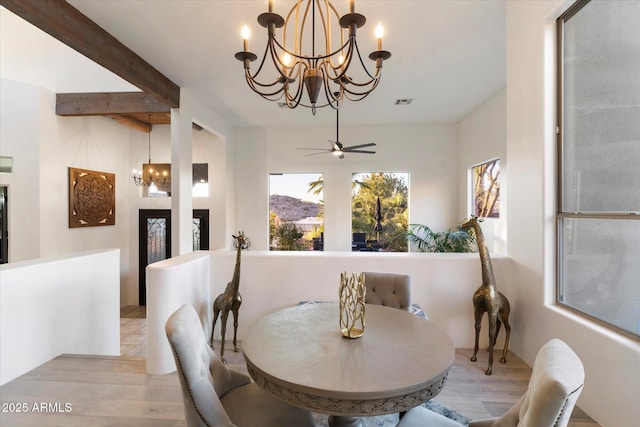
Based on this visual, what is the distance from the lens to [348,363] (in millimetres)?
1291

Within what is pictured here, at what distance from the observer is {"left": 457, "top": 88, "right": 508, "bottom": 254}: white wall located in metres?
4.43

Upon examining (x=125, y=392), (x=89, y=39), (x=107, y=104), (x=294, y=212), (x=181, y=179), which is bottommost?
(x=125, y=392)

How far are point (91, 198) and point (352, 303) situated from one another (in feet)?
19.9

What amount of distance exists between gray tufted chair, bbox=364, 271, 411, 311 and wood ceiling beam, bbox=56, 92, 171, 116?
4149 mm

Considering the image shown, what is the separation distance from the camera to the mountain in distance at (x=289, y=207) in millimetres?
6617

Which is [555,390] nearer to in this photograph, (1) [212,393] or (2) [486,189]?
(1) [212,393]

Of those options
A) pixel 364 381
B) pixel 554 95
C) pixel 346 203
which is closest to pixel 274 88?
pixel 346 203

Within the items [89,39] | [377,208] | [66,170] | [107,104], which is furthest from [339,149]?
[66,170]

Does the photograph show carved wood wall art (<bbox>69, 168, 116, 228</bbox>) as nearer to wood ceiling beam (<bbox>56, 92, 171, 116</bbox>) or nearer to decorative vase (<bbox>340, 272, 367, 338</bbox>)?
wood ceiling beam (<bbox>56, 92, 171, 116</bbox>)

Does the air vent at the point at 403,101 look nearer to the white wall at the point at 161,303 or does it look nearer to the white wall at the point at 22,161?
the white wall at the point at 161,303

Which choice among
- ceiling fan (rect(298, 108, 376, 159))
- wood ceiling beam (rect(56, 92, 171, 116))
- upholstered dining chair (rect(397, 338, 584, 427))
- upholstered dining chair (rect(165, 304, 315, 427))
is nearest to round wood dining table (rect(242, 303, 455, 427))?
upholstered dining chair (rect(165, 304, 315, 427))

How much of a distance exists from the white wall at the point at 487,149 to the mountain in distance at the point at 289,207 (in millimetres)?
3099

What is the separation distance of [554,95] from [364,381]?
95.1 inches

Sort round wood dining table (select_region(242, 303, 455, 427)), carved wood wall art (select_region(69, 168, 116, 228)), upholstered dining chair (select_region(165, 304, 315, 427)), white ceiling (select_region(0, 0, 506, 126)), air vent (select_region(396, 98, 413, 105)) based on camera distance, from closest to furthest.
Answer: round wood dining table (select_region(242, 303, 455, 427)), upholstered dining chair (select_region(165, 304, 315, 427)), white ceiling (select_region(0, 0, 506, 126)), air vent (select_region(396, 98, 413, 105)), carved wood wall art (select_region(69, 168, 116, 228))
